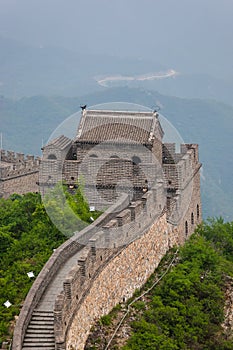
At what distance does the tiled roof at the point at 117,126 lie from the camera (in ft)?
97.2

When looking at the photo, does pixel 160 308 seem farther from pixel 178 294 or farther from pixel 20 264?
pixel 20 264

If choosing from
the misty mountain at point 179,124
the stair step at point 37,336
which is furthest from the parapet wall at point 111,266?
the misty mountain at point 179,124

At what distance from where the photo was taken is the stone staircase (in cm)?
1933

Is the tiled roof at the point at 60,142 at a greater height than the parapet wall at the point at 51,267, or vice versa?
the tiled roof at the point at 60,142

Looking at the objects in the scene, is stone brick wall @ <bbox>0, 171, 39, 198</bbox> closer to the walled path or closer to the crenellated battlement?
the crenellated battlement

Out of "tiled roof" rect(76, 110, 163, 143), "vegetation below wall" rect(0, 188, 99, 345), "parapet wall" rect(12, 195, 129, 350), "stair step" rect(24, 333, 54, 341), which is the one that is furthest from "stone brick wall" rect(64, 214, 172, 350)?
"tiled roof" rect(76, 110, 163, 143)

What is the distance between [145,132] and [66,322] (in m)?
11.8

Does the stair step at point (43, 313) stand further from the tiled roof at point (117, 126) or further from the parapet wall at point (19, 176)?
the parapet wall at point (19, 176)

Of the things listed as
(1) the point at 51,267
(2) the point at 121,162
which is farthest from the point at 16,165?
(1) the point at 51,267

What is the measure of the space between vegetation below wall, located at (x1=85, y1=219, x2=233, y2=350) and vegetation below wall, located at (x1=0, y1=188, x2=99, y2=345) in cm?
231

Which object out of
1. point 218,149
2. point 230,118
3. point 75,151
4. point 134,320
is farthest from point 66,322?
point 230,118

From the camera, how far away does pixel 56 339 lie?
62.0 feet

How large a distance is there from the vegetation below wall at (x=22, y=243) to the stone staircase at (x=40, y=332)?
69 centimetres

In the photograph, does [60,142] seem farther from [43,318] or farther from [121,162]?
[43,318]
